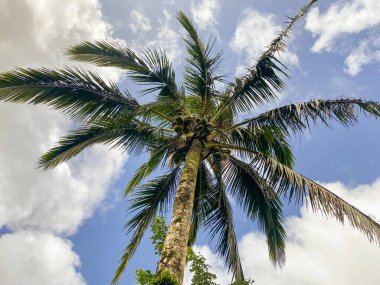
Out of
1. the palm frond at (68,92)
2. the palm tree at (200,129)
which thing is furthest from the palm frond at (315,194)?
the palm frond at (68,92)

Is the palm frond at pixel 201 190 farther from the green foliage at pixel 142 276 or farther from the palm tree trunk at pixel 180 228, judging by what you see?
the green foliage at pixel 142 276

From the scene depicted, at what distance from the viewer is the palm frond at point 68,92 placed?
738 centimetres

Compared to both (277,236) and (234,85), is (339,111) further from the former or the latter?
(277,236)

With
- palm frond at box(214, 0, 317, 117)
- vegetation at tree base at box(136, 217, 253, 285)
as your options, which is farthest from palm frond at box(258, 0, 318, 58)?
vegetation at tree base at box(136, 217, 253, 285)

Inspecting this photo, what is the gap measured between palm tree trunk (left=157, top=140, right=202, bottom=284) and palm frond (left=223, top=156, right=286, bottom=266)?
177cm

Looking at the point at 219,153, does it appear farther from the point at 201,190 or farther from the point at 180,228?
the point at 180,228

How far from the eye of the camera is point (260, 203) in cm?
845

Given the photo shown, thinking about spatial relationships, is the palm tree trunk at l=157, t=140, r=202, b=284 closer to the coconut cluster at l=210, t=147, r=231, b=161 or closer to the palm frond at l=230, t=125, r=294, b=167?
the coconut cluster at l=210, t=147, r=231, b=161

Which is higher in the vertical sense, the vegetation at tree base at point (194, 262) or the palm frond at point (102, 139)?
the palm frond at point (102, 139)

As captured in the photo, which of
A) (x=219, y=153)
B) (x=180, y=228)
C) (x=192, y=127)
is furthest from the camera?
(x=219, y=153)

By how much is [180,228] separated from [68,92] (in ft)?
12.9

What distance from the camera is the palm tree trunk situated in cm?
477

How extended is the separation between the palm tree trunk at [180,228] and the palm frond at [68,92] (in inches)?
81.6

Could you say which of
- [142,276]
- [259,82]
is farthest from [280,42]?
[142,276]
